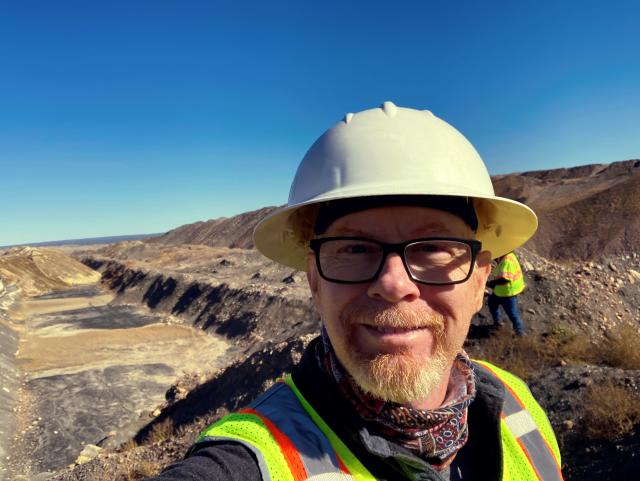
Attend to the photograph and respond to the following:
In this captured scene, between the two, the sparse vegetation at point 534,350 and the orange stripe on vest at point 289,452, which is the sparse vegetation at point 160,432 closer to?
the sparse vegetation at point 534,350

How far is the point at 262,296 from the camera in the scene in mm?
18281

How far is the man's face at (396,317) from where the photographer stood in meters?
1.47

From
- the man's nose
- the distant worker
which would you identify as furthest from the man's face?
the distant worker

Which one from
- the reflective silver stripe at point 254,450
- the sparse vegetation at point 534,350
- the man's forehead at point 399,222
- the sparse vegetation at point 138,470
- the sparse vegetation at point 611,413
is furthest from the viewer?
the sparse vegetation at point 534,350

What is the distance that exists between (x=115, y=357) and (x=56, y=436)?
587cm

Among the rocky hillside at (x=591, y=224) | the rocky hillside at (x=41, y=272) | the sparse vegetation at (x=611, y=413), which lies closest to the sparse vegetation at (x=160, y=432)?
the sparse vegetation at (x=611, y=413)

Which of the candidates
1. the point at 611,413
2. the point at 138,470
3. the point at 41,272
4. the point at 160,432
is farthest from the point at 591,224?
the point at 41,272

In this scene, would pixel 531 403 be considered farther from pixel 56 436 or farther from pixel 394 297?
pixel 56 436

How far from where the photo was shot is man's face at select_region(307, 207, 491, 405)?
1467mm

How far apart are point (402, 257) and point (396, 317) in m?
0.23

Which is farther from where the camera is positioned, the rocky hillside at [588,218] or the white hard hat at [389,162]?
the rocky hillside at [588,218]

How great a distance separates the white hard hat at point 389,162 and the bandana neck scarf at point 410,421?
656 mm

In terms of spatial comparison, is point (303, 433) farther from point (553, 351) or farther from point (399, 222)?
point (553, 351)

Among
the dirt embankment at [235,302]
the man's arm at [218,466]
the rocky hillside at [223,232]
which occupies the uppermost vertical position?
→ the rocky hillside at [223,232]
